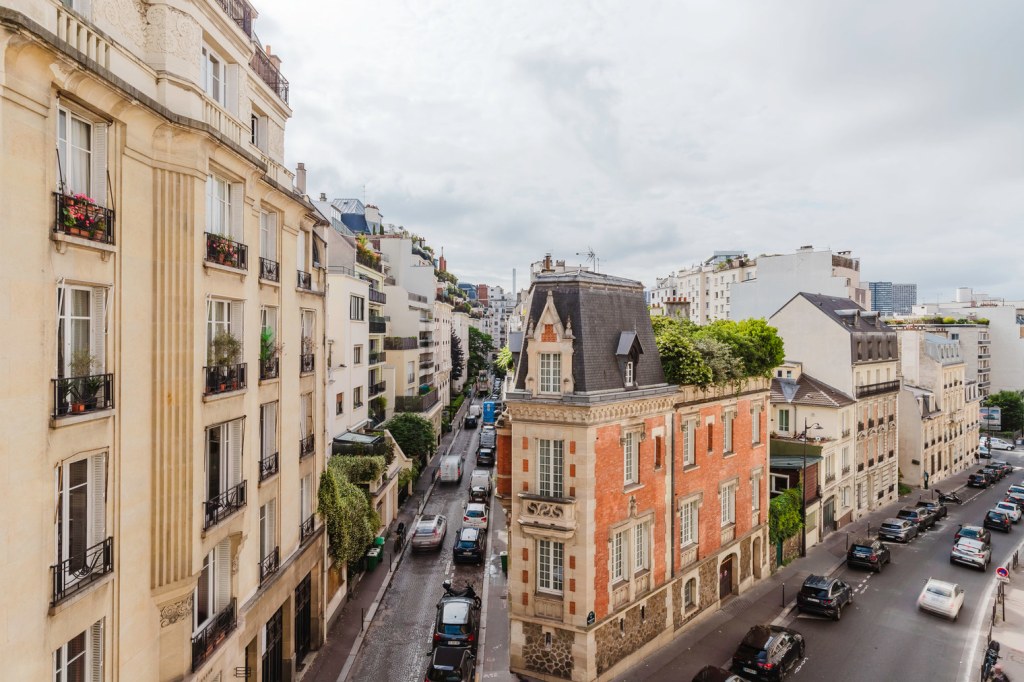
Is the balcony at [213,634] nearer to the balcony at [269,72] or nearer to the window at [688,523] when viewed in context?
the balcony at [269,72]

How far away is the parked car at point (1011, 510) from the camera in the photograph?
45438mm

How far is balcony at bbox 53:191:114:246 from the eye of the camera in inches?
422

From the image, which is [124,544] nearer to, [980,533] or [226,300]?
[226,300]

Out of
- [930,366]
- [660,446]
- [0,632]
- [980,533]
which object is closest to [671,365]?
[660,446]

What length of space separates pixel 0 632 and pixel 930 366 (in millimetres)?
73111

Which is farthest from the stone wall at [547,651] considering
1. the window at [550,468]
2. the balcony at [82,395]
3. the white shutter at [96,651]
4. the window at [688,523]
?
the balcony at [82,395]

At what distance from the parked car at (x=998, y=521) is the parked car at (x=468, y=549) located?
129 ft

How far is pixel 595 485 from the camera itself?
21609mm

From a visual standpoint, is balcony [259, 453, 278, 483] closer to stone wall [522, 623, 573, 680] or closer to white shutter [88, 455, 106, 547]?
white shutter [88, 455, 106, 547]

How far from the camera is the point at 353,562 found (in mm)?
29359

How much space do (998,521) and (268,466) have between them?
171 feet

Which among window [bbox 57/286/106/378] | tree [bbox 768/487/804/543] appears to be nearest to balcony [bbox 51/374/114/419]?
window [bbox 57/286/106/378]

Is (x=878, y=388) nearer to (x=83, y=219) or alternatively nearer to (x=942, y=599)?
(x=942, y=599)

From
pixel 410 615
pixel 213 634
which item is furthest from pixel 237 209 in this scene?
pixel 410 615
